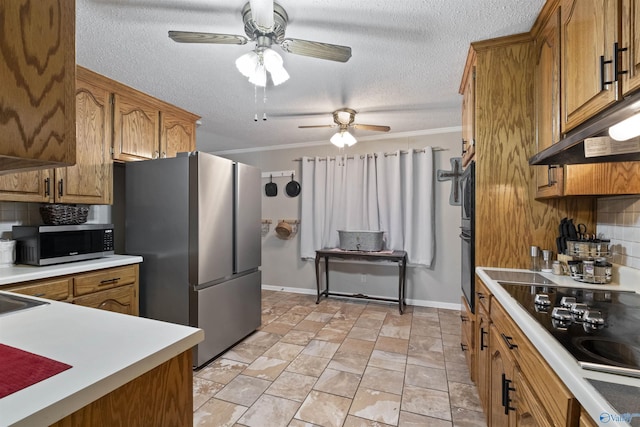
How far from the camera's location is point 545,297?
1.24 m

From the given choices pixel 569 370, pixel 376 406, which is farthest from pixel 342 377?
pixel 569 370

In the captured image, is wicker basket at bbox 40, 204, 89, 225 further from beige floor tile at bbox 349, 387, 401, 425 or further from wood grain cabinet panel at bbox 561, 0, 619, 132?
wood grain cabinet panel at bbox 561, 0, 619, 132

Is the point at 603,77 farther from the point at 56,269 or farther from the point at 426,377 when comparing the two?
the point at 56,269

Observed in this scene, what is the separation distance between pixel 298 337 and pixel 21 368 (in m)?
2.45

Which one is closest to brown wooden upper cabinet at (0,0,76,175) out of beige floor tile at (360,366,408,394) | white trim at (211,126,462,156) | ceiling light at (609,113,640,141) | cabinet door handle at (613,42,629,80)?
ceiling light at (609,113,640,141)

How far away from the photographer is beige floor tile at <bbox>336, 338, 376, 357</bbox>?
103 inches

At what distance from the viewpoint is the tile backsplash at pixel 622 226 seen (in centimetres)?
145

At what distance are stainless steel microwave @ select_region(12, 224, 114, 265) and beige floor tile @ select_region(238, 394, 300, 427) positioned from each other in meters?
1.68

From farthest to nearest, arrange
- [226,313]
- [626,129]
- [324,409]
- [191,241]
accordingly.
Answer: [226,313] < [191,241] < [324,409] < [626,129]

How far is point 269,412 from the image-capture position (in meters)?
1.84

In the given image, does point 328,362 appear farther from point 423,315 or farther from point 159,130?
point 159,130

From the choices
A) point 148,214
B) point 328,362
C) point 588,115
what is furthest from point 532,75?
point 148,214

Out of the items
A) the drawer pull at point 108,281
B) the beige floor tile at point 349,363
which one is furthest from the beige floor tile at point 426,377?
the drawer pull at point 108,281

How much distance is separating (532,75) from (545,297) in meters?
1.36
